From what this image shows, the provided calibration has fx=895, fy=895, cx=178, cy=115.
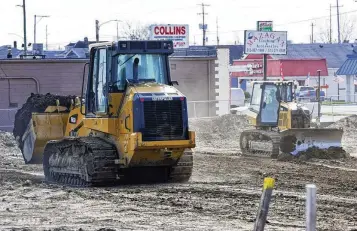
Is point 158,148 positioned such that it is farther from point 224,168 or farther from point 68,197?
point 224,168

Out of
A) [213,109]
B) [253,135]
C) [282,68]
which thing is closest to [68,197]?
[253,135]

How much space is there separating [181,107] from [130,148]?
4.36 feet

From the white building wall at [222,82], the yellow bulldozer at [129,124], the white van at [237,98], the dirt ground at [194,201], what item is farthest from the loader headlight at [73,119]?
the white van at [237,98]

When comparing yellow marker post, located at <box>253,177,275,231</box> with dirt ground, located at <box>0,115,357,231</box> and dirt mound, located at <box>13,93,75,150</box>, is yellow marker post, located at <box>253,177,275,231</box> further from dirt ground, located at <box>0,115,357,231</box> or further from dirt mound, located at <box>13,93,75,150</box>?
dirt mound, located at <box>13,93,75,150</box>

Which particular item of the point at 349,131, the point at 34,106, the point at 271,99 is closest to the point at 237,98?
the point at 349,131

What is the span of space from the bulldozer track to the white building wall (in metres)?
31.2

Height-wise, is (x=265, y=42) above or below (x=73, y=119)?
above

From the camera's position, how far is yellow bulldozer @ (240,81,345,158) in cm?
2719

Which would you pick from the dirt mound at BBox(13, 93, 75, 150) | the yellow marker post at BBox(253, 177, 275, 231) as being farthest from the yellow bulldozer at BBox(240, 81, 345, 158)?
the yellow marker post at BBox(253, 177, 275, 231)

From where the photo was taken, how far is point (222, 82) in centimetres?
5350

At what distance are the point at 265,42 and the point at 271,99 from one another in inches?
875

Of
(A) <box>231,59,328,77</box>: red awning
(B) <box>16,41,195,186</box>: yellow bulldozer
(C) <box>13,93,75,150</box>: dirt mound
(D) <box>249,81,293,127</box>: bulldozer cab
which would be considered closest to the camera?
(B) <box>16,41,195,186</box>: yellow bulldozer

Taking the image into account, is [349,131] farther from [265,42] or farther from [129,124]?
[129,124]

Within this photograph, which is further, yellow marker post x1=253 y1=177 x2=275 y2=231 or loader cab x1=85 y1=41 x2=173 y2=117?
loader cab x1=85 y1=41 x2=173 y2=117
